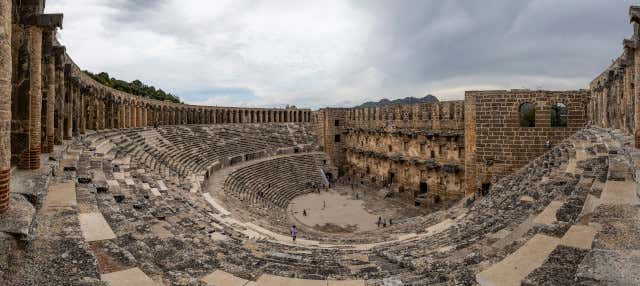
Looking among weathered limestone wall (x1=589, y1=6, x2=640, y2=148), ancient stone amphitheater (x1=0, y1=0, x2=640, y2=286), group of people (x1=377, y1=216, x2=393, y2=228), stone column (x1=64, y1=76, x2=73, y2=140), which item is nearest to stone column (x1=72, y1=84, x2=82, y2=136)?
ancient stone amphitheater (x1=0, y1=0, x2=640, y2=286)

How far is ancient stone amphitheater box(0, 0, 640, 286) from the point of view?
4.55m

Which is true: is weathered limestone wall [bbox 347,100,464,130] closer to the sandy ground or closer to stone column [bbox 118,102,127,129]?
the sandy ground

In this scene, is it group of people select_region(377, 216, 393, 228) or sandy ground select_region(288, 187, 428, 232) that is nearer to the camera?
group of people select_region(377, 216, 393, 228)

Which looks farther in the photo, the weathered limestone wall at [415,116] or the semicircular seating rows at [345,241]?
the weathered limestone wall at [415,116]

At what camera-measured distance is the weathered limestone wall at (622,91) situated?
9.09 metres

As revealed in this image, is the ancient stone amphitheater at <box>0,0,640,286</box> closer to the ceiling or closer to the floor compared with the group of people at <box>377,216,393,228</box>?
closer to the ceiling

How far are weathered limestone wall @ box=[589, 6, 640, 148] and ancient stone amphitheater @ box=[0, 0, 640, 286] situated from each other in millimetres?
86

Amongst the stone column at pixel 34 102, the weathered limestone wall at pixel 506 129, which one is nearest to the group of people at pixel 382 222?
the weathered limestone wall at pixel 506 129

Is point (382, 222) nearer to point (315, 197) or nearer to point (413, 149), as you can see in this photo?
point (413, 149)

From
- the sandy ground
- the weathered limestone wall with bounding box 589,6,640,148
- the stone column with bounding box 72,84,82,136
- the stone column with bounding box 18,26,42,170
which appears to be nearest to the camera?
the stone column with bounding box 18,26,42,170


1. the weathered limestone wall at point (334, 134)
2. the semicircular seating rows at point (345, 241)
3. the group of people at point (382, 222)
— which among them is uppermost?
the weathered limestone wall at point (334, 134)

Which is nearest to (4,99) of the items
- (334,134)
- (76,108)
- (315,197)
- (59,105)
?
(59,105)

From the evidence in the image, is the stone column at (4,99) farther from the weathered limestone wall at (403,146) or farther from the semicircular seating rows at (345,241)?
the weathered limestone wall at (403,146)

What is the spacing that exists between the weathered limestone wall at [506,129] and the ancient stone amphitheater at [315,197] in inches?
2.7
